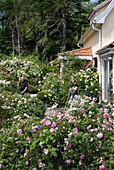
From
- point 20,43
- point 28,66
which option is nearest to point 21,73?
point 28,66

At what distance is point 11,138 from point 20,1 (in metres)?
28.2

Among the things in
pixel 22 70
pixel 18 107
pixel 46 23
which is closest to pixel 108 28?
pixel 18 107

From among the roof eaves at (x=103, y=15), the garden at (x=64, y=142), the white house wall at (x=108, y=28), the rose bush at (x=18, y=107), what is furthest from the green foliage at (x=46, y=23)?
the garden at (x=64, y=142)

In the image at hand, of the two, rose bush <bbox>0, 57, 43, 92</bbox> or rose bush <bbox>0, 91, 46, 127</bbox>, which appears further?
rose bush <bbox>0, 57, 43, 92</bbox>

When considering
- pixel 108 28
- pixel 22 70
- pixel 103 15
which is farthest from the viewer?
pixel 22 70

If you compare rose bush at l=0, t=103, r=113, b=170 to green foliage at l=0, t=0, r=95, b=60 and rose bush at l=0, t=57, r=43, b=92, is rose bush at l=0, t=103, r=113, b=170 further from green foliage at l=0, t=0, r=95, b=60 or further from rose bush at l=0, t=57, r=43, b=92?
green foliage at l=0, t=0, r=95, b=60

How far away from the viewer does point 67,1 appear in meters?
20.5

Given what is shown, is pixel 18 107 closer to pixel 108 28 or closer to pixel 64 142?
pixel 64 142

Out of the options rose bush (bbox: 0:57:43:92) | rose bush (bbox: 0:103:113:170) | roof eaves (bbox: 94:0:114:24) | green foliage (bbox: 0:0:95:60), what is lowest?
rose bush (bbox: 0:103:113:170)

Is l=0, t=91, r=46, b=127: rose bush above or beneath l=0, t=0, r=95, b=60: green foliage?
beneath

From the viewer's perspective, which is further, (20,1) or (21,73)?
(20,1)

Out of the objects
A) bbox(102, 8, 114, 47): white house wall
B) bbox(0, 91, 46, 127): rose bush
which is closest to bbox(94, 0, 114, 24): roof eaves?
bbox(102, 8, 114, 47): white house wall

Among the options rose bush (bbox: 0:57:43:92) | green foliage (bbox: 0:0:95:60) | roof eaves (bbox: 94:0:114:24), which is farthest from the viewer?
green foliage (bbox: 0:0:95:60)

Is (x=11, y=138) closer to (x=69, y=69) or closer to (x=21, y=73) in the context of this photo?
(x=69, y=69)
